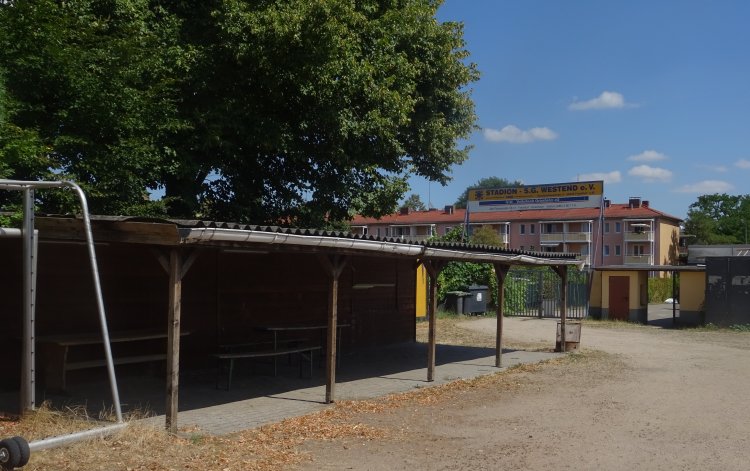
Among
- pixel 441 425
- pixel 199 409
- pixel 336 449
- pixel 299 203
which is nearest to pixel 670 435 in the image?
pixel 441 425

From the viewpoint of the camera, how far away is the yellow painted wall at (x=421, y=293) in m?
25.8

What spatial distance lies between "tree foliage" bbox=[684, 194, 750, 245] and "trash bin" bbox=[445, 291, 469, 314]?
5254 cm

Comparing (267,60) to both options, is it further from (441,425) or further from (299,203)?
(441,425)

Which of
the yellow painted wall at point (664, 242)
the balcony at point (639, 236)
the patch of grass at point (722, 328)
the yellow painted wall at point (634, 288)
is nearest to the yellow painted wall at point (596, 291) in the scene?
the yellow painted wall at point (634, 288)

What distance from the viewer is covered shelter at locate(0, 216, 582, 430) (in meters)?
7.67

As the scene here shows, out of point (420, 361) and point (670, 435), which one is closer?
point (670, 435)

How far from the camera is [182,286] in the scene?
1177 cm

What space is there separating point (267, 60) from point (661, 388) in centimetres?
943

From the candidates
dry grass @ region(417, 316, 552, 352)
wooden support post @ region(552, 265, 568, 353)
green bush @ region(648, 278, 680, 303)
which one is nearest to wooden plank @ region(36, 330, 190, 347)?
wooden support post @ region(552, 265, 568, 353)

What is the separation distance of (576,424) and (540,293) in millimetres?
22515

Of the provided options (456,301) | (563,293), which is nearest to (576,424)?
(563,293)

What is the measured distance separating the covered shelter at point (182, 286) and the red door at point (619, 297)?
13.8m

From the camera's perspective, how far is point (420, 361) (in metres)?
15.1

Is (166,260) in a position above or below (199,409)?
above
